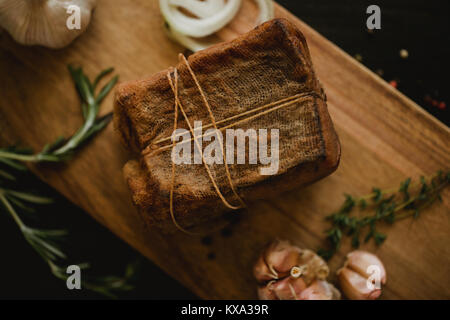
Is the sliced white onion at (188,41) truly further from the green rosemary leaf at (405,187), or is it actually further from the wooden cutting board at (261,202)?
the green rosemary leaf at (405,187)

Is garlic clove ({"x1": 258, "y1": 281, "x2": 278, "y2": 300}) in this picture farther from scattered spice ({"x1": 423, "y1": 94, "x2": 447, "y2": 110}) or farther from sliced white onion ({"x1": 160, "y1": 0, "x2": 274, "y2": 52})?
scattered spice ({"x1": 423, "y1": 94, "x2": 447, "y2": 110})

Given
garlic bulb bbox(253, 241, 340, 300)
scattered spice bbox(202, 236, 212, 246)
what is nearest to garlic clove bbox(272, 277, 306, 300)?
garlic bulb bbox(253, 241, 340, 300)

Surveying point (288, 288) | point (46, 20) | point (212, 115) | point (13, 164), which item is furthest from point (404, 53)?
point (13, 164)

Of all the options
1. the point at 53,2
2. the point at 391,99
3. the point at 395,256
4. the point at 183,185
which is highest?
the point at 53,2

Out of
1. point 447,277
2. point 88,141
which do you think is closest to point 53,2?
point 88,141

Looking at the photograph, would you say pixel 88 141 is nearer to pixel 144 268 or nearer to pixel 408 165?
pixel 144 268

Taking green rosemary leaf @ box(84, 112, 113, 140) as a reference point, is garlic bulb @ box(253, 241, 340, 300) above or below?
below

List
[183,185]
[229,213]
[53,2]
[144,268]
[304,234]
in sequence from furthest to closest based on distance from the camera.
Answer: [144,268], [304,234], [229,213], [53,2], [183,185]

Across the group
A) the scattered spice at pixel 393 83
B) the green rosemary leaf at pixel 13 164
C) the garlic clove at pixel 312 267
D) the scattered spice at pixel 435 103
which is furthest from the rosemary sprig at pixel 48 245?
the scattered spice at pixel 435 103
